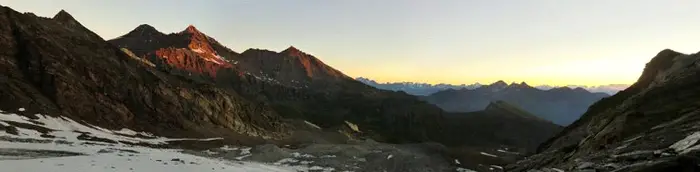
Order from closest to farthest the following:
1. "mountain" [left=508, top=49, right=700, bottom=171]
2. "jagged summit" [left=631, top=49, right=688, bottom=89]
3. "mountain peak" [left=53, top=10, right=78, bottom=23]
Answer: "mountain" [left=508, top=49, right=700, bottom=171] → "jagged summit" [left=631, top=49, right=688, bottom=89] → "mountain peak" [left=53, top=10, right=78, bottom=23]

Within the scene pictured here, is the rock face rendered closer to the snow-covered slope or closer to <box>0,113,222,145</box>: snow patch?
<box>0,113,222,145</box>: snow patch

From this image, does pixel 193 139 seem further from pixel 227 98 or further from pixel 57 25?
pixel 57 25

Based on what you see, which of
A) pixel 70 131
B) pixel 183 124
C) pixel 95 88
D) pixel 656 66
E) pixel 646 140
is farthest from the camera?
pixel 183 124

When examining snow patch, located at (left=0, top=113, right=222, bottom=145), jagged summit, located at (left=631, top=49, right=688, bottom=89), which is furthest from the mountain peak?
jagged summit, located at (left=631, top=49, right=688, bottom=89)

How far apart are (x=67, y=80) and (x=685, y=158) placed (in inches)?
4669

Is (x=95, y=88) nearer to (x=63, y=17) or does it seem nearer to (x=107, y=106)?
(x=107, y=106)

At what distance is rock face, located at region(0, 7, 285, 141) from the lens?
332ft

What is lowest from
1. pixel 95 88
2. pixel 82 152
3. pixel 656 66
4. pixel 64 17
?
pixel 82 152

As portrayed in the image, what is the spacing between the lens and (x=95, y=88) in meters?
116

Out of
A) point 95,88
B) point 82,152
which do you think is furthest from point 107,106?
point 82,152

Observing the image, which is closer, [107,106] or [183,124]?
[107,106]

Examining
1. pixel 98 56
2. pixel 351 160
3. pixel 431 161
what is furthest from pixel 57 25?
pixel 431 161

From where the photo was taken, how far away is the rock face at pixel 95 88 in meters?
101

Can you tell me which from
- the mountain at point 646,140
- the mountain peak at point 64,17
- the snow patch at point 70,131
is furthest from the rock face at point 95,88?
the mountain at point 646,140
